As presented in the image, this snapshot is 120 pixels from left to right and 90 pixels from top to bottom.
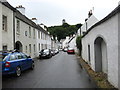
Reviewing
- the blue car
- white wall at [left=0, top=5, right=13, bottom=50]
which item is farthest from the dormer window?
the blue car

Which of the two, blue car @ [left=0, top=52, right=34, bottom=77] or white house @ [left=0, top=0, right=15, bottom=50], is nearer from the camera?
blue car @ [left=0, top=52, right=34, bottom=77]

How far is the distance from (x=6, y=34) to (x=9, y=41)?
82 cm

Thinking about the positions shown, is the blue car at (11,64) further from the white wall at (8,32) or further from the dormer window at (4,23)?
the dormer window at (4,23)

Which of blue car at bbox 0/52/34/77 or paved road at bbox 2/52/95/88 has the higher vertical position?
blue car at bbox 0/52/34/77

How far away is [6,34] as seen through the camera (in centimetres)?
1238

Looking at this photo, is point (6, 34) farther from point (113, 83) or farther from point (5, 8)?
point (113, 83)

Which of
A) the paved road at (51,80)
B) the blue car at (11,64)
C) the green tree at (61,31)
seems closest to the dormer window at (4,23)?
the blue car at (11,64)

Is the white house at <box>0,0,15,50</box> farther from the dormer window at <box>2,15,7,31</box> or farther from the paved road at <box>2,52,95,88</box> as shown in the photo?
the paved road at <box>2,52,95,88</box>

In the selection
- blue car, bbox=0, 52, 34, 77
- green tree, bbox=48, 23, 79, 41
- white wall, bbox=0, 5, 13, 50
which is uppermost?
green tree, bbox=48, 23, 79, 41

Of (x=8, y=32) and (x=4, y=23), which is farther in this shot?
(x=8, y=32)

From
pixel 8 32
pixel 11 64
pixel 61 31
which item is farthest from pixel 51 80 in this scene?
pixel 61 31

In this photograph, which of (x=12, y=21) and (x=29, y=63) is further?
(x=12, y=21)

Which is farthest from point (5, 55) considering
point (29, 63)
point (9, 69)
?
point (29, 63)

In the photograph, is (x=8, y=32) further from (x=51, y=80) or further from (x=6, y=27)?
(x=51, y=80)
